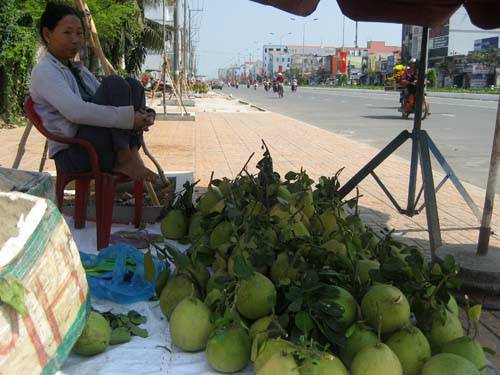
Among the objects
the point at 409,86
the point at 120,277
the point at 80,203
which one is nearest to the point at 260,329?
the point at 120,277

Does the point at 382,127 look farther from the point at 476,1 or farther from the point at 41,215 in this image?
the point at 41,215

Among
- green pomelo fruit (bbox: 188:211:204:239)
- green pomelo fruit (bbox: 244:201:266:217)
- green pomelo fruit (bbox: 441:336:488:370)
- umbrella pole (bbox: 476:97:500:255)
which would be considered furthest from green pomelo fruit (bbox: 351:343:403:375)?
umbrella pole (bbox: 476:97:500:255)

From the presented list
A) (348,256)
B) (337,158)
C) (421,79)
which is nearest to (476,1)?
(421,79)

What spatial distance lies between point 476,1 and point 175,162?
4761 millimetres

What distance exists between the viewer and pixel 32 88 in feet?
10.3

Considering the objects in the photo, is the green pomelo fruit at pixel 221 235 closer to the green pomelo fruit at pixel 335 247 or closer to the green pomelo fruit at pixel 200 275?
the green pomelo fruit at pixel 200 275

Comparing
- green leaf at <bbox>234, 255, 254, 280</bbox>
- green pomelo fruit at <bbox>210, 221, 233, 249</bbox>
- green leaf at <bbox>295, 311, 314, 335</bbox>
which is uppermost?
green leaf at <bbox>234, 255, 254, 280</bbox>

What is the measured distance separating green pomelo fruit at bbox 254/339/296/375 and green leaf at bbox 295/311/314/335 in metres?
0.06

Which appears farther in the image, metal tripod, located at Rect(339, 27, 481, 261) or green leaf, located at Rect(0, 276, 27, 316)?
metal tripod, located at Rect(339, 27, 481, 261)

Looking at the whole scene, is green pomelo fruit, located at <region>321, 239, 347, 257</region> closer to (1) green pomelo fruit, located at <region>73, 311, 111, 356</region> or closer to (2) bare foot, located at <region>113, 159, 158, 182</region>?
(1) green pomelo fruit, located at <region>73, 311, 111, 356</region>

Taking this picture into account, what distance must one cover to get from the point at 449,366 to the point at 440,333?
257 mm

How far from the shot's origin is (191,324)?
1.88 m

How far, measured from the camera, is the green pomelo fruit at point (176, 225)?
3.07 metres

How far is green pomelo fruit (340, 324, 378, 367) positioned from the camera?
1.70 metres
